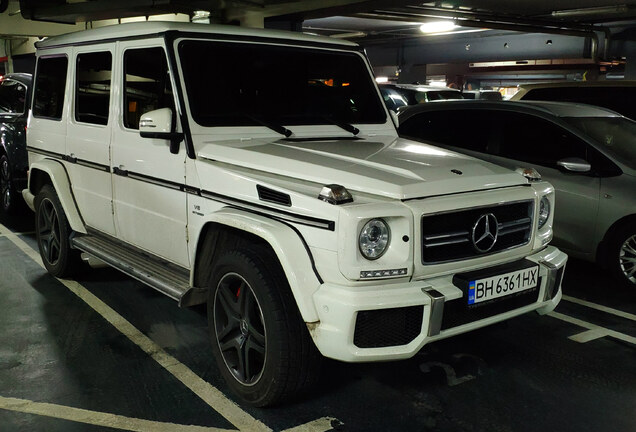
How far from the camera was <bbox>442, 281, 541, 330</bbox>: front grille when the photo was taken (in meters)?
3.13

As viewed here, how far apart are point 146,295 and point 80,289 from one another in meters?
0.62

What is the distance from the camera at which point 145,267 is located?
14.0ft

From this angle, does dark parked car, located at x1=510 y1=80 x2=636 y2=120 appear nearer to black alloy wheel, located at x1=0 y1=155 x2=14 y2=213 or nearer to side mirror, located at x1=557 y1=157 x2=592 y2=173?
side mirror, located at x1=557 y1=157 x2=592 y2=173

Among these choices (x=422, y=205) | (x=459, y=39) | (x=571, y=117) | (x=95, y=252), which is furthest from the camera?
(x=459, y=39)

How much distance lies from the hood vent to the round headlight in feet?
5.33

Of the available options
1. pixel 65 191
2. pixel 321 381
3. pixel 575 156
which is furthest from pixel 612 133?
pixel 65 191

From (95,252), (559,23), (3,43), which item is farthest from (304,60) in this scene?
(3,43)

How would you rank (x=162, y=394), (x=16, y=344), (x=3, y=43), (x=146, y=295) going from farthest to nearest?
(x=3, y=43)
(x=146, y=295)
(x=16, y=344)
(x=162, y=394)

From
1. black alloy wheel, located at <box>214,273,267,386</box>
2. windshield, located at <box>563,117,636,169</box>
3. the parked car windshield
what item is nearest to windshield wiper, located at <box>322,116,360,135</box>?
black alloy wheel, located at <box>214,273,267,386</box>

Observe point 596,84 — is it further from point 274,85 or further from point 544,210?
point 274,85

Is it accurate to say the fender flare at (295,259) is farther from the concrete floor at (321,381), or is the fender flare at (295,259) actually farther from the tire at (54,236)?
the tire at (54,236)

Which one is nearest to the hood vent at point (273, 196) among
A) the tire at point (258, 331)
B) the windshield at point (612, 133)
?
the tire at point (258, 331)

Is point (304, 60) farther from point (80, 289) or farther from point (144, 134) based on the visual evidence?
point (80, 289)

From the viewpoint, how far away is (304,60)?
4.40 meters
